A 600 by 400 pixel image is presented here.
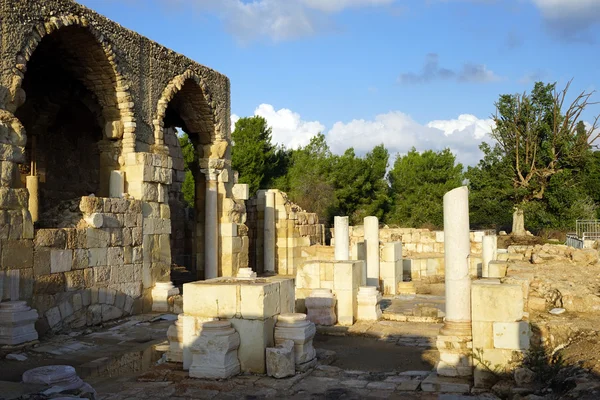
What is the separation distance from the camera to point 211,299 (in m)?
7.21

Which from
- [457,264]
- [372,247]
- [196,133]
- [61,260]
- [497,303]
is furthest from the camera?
[196,133]

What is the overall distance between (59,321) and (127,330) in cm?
111

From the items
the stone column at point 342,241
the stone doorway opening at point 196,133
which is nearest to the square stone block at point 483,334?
the stone column at point 342,241

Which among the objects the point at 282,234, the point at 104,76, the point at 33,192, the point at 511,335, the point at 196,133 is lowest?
the point at 511,335

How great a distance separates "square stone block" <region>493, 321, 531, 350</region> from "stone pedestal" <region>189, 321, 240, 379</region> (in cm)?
299

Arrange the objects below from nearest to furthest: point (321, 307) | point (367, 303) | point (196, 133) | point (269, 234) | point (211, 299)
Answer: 1. point (211, 299)
2. point (321, 307)
3. point (367, 303)
4. point (196, 133)
5. point (269, 234)

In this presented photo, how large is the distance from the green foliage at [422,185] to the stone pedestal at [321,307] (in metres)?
30.2

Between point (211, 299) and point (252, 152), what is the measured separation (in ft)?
96.6

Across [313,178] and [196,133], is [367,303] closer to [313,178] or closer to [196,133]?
[196,133]

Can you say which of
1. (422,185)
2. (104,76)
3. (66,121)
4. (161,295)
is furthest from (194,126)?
(422,185)

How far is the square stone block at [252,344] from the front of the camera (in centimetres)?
695

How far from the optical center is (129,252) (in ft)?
38.0

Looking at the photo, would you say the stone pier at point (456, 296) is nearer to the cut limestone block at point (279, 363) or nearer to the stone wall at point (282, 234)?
the cut limestone block at point (279, 363)

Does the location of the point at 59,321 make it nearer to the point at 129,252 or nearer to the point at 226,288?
the point at 129,252
